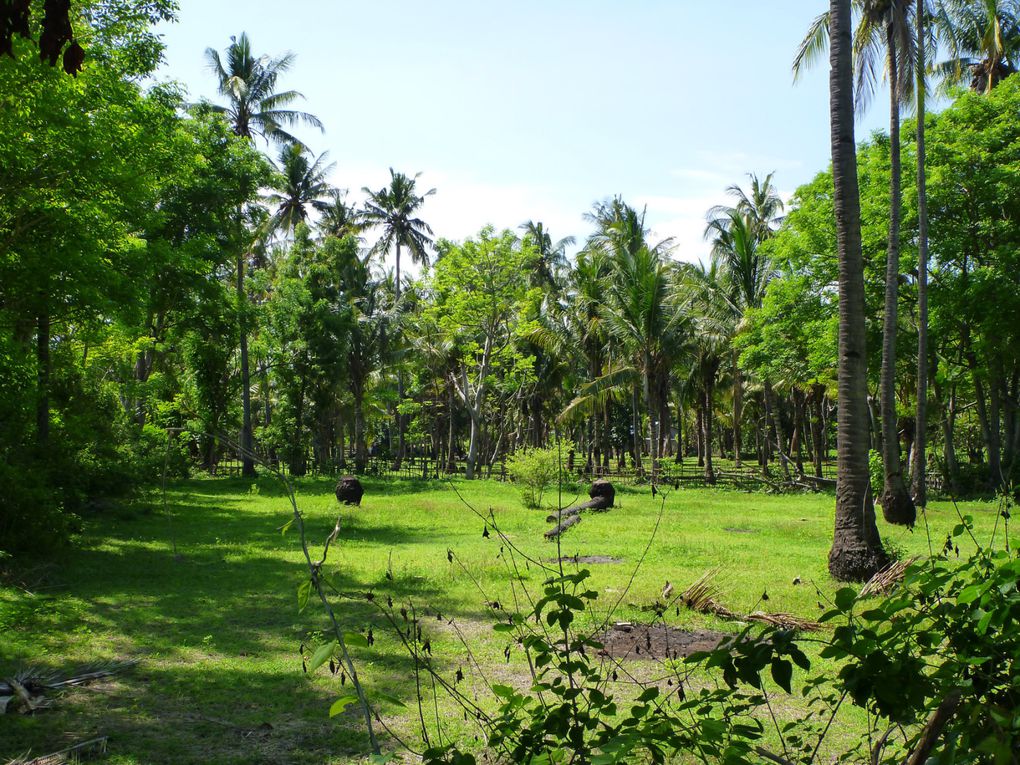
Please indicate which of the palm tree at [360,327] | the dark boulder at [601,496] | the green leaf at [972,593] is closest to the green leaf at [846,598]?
the green leaf at [972,593]

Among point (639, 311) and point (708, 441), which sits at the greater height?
point (639, 311)

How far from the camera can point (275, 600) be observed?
1028 centimetres

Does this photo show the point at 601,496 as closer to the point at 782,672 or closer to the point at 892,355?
the point at 892,355

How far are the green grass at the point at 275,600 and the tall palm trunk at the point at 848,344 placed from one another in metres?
0.67

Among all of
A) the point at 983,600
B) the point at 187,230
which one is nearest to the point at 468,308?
the point at 187,230

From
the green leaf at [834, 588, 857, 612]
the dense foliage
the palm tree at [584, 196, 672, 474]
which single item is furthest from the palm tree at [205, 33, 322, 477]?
the green leaf at [834, 588, 857, 612]

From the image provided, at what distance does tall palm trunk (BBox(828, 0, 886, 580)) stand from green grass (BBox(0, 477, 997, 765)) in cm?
67

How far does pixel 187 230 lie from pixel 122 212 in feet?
38.7

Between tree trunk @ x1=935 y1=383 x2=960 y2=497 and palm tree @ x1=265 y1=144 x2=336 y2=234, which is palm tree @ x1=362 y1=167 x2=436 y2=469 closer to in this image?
palm tree @ x1=265 y1=144 x2=336 y2=234

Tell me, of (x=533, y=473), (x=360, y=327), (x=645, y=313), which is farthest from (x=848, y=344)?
(x=360, y=327)

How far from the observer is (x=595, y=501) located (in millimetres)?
21578

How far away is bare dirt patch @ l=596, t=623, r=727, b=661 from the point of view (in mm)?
7602

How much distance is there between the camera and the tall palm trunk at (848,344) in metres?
10.5

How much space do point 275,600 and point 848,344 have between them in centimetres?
849
